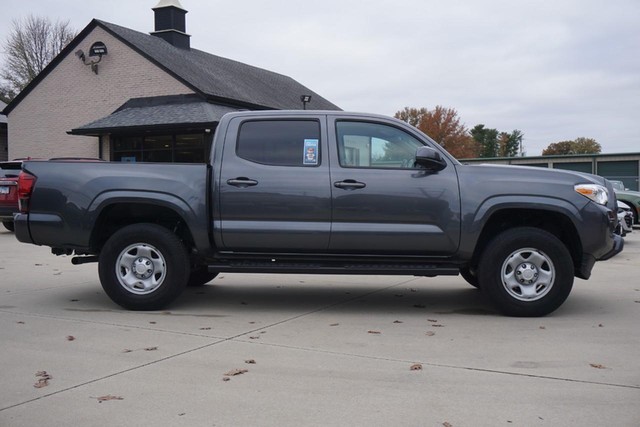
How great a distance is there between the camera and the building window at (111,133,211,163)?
83.6 feet

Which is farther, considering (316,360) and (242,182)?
(242,182)

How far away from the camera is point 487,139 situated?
3989 inches

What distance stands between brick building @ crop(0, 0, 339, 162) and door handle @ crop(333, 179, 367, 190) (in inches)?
680

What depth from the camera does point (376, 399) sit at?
13.3ft

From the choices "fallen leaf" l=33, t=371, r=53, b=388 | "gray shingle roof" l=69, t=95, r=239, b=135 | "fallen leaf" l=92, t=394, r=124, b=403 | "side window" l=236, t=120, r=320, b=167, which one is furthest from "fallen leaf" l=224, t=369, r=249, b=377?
"gray shingle roof" l=69, t=95, r=239, b=135

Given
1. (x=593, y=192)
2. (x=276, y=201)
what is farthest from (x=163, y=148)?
(x=593, y=192)

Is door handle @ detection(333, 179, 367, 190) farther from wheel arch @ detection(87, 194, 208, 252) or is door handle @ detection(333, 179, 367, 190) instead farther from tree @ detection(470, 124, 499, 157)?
tree @ detection(470, 124, 499, 157)

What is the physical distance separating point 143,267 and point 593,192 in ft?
14.7

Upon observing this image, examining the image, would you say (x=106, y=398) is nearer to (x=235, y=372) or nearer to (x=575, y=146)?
(x=235, y=372)

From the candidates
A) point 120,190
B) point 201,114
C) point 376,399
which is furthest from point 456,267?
point 201,114

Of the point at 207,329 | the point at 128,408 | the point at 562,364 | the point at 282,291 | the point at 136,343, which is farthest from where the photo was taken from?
the point at 282,291

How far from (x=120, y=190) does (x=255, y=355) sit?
2526 millimetres

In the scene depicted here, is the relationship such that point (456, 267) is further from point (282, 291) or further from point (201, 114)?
point (201, 114)

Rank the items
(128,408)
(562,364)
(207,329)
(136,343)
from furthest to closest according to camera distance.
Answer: (207,329)
(136,343)
(562,364)
(128,408)
